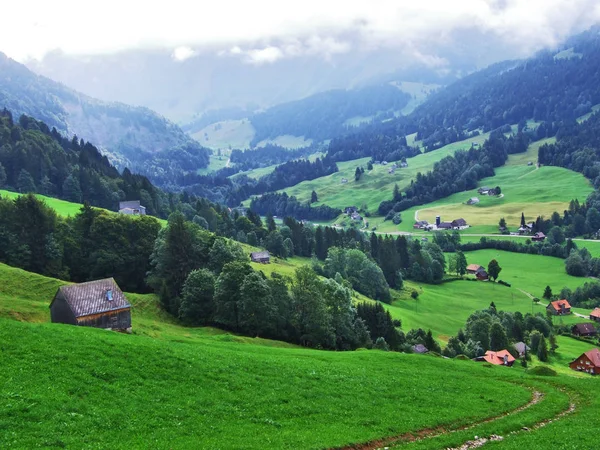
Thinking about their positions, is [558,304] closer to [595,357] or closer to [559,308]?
[559,308]

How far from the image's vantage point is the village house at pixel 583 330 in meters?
146

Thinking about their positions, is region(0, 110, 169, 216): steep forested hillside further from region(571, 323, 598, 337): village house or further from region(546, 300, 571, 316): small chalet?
region(571, 323, 598, 337): village house

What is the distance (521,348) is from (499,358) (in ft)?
44.3

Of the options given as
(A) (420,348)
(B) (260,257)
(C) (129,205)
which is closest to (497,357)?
(A) (420,348)

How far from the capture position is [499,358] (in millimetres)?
112000

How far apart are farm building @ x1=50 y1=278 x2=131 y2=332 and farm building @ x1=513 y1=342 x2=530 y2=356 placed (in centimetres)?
8879

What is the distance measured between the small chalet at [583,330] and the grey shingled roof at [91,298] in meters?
125

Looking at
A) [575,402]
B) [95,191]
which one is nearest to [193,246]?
[575,402]

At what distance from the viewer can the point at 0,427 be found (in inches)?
1071

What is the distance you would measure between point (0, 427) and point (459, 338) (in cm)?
11391

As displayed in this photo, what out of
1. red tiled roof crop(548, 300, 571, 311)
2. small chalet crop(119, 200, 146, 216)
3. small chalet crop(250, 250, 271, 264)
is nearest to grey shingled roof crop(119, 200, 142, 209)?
small chalet crop(119, 200, 146, 216)

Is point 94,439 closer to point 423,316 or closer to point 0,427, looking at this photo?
point 0,427

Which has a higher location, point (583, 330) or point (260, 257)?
point (260, 257)

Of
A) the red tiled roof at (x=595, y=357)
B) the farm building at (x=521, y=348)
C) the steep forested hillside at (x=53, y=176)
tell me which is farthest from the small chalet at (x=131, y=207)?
the red tiled roof at (x=595, y=357)
